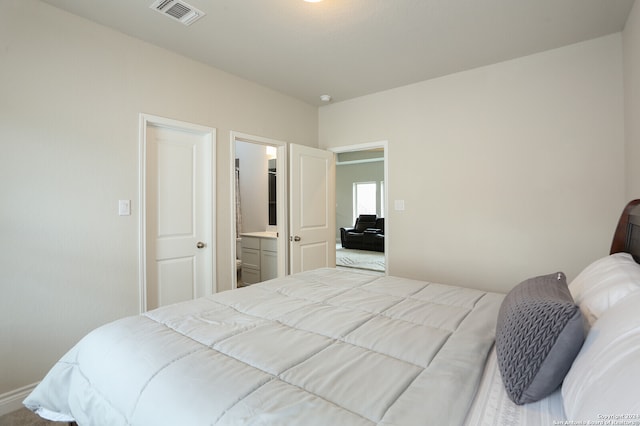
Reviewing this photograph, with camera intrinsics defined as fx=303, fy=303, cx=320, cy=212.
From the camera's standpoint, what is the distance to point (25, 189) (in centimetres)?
198

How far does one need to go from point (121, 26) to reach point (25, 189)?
138cm

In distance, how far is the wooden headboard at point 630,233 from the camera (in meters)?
1.43

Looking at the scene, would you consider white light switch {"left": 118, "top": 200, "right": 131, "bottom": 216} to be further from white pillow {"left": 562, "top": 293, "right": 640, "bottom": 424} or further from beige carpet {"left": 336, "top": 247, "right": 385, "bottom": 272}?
beige carpet {"left": 336, "top": 247, "right": 385, "bottom": 272}

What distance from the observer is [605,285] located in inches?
41.2

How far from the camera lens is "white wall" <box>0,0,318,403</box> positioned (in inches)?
76.5

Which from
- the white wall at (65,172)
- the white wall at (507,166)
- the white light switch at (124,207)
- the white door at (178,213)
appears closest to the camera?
the white wall at (65,172)

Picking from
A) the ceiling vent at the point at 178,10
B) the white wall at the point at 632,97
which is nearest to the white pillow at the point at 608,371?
the white wall at the point at 632,97

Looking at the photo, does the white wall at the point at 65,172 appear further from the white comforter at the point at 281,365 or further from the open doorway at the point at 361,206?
the open doorway at the point at 361,206

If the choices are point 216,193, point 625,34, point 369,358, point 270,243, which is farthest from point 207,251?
point 625,34

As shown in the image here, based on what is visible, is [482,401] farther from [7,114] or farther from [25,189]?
[7,114]

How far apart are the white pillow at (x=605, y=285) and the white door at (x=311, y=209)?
2.74m

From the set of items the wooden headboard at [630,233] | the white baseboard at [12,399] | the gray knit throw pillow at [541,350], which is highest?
the wooden headboard at [630,233]

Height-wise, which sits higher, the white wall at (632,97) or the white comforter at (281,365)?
the white wall at (632,97)

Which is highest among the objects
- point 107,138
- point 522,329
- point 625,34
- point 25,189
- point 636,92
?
point 625,34
